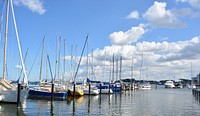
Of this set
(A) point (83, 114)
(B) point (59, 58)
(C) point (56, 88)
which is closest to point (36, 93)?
(C) point (56, 88)

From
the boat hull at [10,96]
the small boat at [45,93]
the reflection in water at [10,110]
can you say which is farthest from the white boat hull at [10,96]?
the small boat at [45,93]

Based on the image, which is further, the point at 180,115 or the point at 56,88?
the point at 56,88

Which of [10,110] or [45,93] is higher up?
[45,93]

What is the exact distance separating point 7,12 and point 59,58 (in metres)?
30.6

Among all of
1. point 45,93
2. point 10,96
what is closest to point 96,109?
point 10,96

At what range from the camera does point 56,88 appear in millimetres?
64312

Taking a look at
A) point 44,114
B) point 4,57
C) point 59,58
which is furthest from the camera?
point 59,58

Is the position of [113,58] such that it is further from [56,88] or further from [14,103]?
[14,103]

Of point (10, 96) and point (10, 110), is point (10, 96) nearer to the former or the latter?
point (10, 96)

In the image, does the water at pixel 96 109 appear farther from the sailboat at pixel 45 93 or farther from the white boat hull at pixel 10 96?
the sailboat at pixel 45 93

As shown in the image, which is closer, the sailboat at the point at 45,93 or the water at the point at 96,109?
the water at the point at 96,109

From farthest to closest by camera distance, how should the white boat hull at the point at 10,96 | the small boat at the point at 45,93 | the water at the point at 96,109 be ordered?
the small boat at the point at 45,93 → the white boat hull at the point at 10,96 → the water at the point at 96,109

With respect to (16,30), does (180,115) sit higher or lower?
lower

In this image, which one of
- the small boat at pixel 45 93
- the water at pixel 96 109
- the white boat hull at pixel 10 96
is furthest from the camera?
the small boat at pixel 45 93
